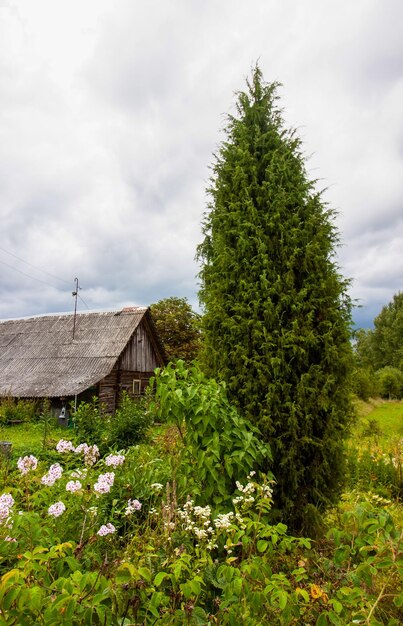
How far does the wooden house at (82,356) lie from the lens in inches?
799

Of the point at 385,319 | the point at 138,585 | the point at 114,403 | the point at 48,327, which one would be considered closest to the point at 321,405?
the point at 138,585

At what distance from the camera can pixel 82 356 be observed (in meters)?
21.8

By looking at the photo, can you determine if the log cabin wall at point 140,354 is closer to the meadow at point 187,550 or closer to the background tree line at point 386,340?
the meadow at point 187,550

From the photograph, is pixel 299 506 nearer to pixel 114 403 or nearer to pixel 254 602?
pixel 254 602

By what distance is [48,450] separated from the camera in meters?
6.87

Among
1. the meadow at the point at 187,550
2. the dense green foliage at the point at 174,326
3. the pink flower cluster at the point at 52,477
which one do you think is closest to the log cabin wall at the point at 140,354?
the dense green foliage at the point at 174,326

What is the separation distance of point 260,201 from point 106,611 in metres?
4.16

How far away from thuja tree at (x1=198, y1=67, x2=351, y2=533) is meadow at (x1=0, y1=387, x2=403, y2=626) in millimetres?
457

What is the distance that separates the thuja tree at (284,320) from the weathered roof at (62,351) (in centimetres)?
1568

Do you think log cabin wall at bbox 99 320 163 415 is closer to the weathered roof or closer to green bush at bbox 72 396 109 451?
the weathered roof

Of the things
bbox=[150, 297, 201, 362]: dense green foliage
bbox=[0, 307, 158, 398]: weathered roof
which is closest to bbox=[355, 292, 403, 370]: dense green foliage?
bbox=[150, 297, 201, 362]: dense green foliage

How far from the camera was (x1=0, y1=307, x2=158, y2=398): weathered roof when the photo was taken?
20406 millimetres

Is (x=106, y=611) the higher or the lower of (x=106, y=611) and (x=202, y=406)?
the lower

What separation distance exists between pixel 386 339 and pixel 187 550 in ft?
182
